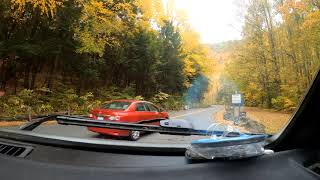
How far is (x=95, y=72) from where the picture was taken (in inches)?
62.0

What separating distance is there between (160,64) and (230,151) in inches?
25.0

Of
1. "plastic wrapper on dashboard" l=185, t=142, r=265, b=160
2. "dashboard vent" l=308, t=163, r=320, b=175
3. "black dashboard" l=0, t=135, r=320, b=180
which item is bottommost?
"dashboard vent" l=308, t=163, r=320, b=175

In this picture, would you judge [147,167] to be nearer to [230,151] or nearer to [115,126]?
[230,151]

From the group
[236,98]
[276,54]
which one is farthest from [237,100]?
[276,54]

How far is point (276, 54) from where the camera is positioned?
0.96 m

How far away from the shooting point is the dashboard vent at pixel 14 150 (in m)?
1.11

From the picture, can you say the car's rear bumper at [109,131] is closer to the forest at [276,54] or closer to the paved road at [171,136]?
the paved road at [171,136]

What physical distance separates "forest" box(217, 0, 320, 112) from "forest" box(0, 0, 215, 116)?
15cm

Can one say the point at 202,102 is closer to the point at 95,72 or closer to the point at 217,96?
the point at 217,96

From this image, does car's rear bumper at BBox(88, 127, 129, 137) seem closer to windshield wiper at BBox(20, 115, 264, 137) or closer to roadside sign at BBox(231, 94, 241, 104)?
windshield wiper at BBox(20, 115, 264, 137)

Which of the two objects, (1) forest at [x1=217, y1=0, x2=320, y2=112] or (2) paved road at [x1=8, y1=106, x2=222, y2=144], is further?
(2) paved road at [x1=8, y1=106, x2=222, y2=144]

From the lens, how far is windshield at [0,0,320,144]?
0.96 metres

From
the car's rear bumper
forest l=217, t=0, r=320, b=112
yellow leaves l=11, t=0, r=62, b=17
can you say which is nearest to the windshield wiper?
the car's rear bumper

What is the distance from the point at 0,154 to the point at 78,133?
0.83 feet
